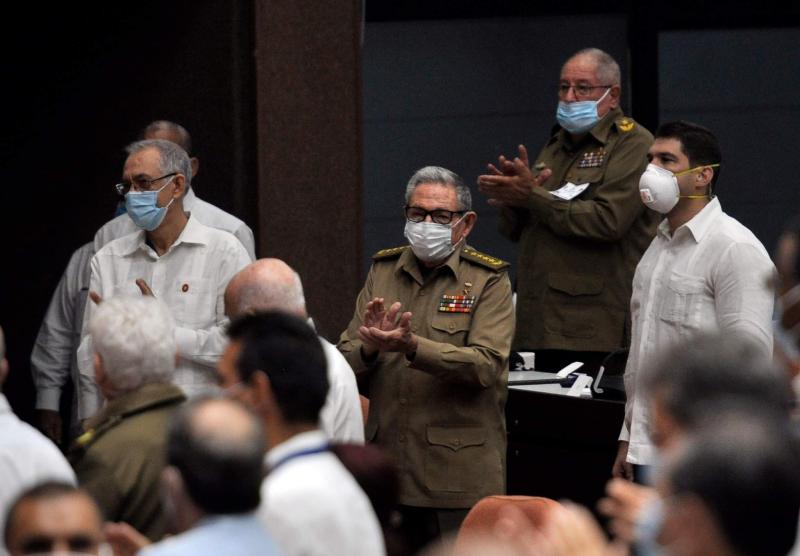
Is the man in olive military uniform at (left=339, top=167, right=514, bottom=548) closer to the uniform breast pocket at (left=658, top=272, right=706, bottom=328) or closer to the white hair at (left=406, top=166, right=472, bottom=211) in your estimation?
the white hair at (left=406, top=166, right=472, bottom=211)

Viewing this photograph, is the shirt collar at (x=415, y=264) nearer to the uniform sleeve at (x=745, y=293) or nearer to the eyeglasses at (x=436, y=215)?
the eyeglasses at (x=436, y=215)

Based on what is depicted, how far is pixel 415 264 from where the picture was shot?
236 inches

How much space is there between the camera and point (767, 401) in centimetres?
296

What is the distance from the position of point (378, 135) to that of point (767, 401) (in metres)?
8.32

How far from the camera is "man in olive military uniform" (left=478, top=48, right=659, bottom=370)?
276 inches

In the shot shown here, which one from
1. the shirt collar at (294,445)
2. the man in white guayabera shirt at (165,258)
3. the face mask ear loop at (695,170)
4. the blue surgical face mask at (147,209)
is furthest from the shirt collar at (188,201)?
the shirt collar at (294,445)

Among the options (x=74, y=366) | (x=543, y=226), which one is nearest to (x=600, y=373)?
(x=543, y=226)

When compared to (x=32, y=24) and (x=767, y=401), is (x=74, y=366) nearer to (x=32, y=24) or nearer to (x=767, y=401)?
(x=32, y=24)

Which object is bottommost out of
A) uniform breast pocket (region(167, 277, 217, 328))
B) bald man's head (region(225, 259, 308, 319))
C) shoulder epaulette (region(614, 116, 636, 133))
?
uniform breast pocket (region(167, 277, 217, 328))

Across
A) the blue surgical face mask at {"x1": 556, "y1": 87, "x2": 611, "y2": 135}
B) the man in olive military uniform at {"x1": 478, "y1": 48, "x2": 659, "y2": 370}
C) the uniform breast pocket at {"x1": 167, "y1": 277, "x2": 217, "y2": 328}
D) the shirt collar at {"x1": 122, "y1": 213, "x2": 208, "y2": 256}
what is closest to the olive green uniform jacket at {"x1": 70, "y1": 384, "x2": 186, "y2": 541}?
the uniform breast pocket at {"x1": 167, "y1": 277, "x2": 217, "y2": 328}

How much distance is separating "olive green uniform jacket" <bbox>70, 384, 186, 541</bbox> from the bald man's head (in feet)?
3.50

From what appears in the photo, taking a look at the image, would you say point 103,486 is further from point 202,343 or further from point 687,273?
point 687,273

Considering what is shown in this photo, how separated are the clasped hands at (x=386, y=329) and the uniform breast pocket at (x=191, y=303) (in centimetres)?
66

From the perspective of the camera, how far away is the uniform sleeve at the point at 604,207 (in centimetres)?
696
